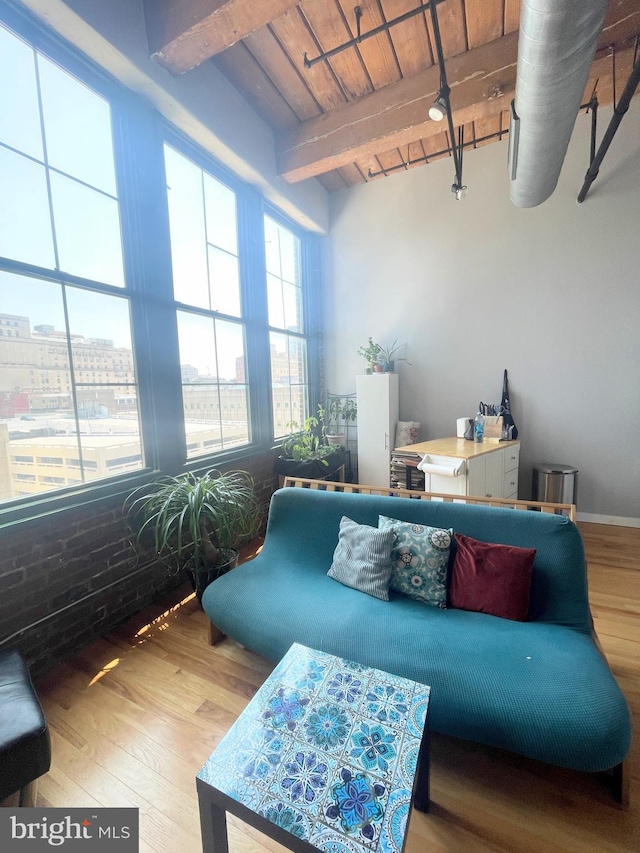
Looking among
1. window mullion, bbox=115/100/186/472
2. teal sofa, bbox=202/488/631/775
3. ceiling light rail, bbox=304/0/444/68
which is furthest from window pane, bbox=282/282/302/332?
teal sofa, bbox=202/488/631/775

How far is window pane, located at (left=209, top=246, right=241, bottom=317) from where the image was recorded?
2.88 metres

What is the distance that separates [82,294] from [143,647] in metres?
2.00

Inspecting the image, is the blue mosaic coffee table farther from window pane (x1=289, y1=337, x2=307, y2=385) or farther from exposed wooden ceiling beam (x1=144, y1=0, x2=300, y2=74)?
window pane (x1=289, y1=337, x2=307, y2=385)

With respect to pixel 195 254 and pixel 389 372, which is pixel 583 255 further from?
pixel 195 254

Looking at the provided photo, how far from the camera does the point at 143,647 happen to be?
185cm

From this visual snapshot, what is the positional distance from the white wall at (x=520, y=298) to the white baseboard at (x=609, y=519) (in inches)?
1.5

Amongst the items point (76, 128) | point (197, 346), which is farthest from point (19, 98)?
point (197, 346)

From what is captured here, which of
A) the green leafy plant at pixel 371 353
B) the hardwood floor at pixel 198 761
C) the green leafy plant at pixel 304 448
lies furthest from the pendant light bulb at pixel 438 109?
the hardwood floor at pixel 198 761

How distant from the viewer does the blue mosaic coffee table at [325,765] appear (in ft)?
2.43

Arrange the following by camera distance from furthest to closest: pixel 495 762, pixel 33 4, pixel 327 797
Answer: pixel 33 4 < pixel 495 762 < pixel 327 797

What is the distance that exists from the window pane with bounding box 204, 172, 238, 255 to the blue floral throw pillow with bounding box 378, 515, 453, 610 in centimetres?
278

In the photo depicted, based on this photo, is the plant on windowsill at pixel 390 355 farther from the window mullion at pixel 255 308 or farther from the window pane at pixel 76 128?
the window pane at pixel 76 128

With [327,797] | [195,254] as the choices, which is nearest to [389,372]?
[195,254]

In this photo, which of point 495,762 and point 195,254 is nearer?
point 495,762
